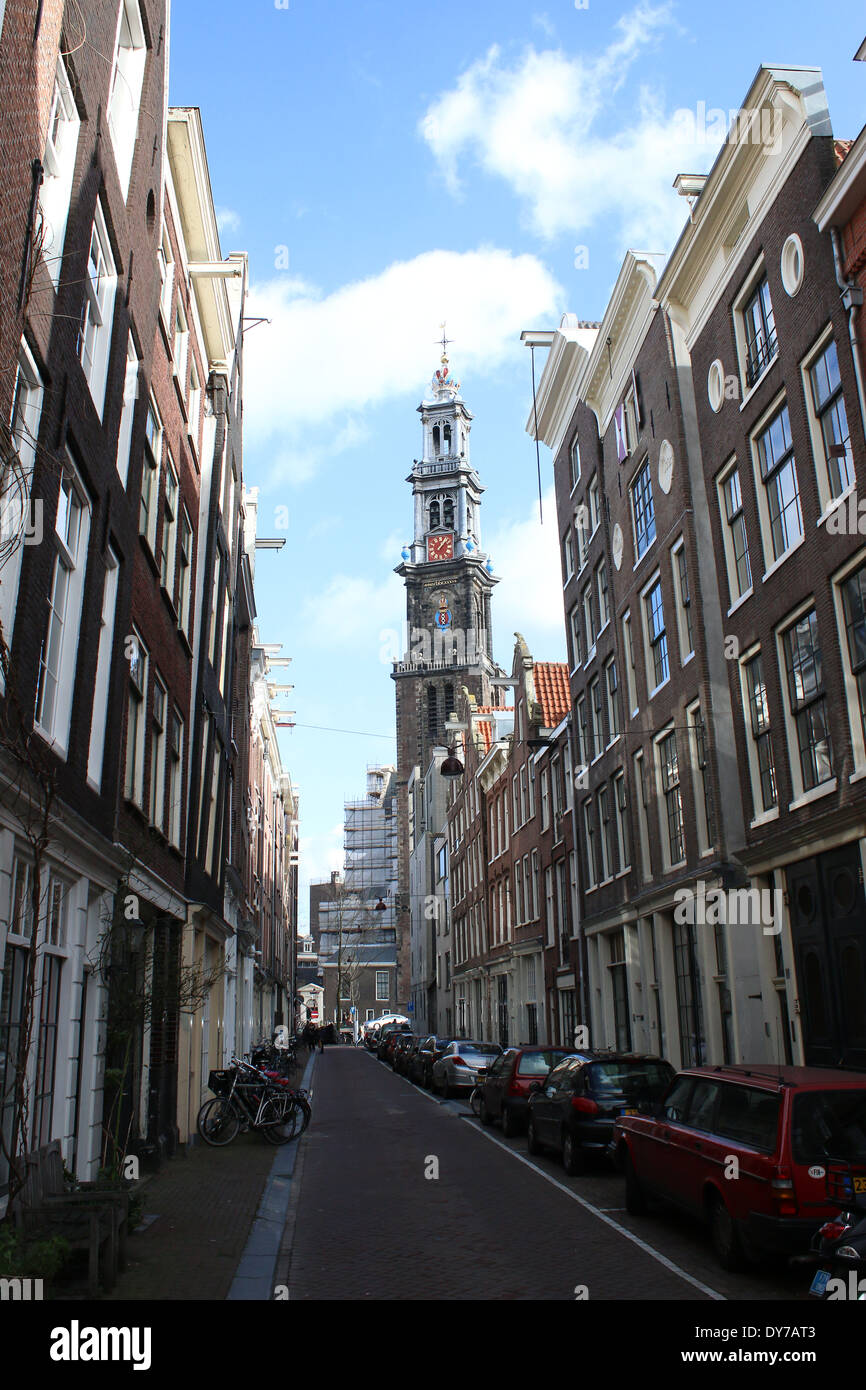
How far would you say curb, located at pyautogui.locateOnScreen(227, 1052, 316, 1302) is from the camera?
7.87 metres

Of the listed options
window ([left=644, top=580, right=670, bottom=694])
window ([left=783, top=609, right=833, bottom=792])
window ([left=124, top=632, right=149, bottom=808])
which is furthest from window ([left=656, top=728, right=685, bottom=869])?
window ([left=124, top=632, right=149, bottom=808])

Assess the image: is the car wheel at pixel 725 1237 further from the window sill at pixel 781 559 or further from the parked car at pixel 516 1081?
the parked car at pixel 516 1081

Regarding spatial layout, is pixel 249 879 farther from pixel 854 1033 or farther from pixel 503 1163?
pixel 854 1033

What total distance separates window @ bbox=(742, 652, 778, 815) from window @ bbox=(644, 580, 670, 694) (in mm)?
4246

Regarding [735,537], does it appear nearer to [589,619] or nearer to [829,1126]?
[589,619]

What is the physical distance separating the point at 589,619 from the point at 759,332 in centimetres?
1145

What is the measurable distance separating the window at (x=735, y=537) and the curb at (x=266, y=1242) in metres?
11.0

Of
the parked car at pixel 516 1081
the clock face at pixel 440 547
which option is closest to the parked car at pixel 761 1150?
the parked car at pixel 516 1081

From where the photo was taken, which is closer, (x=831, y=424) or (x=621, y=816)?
(x=831, y=424)

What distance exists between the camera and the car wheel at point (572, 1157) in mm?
14210

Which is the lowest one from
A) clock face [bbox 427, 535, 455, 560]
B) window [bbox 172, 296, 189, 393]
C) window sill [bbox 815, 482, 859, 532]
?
window sill [bbox 815, 482, 859, 532]

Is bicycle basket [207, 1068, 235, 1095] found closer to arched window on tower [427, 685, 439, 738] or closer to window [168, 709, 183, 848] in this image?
window [168, 709, 183, 848]

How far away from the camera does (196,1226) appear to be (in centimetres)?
1038

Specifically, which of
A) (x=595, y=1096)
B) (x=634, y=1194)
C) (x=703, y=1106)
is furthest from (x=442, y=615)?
(x=703, y=1106)
